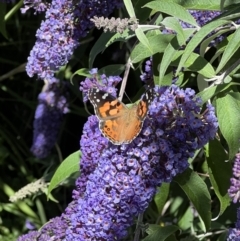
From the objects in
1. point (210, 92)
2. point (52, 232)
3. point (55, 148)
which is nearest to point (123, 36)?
point (210, 92)

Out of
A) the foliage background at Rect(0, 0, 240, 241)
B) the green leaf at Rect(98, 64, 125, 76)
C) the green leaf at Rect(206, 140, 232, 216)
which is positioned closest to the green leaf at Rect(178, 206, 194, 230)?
the foliage background at Rect(0, 0, 240, 241)

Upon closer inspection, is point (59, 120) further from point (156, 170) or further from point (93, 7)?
point (156, 170)

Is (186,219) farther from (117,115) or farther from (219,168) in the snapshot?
(117,115)

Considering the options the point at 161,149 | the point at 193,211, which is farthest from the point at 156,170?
the point at 193,211

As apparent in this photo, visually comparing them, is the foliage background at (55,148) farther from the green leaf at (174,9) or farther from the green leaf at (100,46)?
the green leaf at (174,9)

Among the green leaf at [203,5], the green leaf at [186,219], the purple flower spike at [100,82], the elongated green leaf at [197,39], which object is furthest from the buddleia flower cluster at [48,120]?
the elongated green leaf at [197,39]
